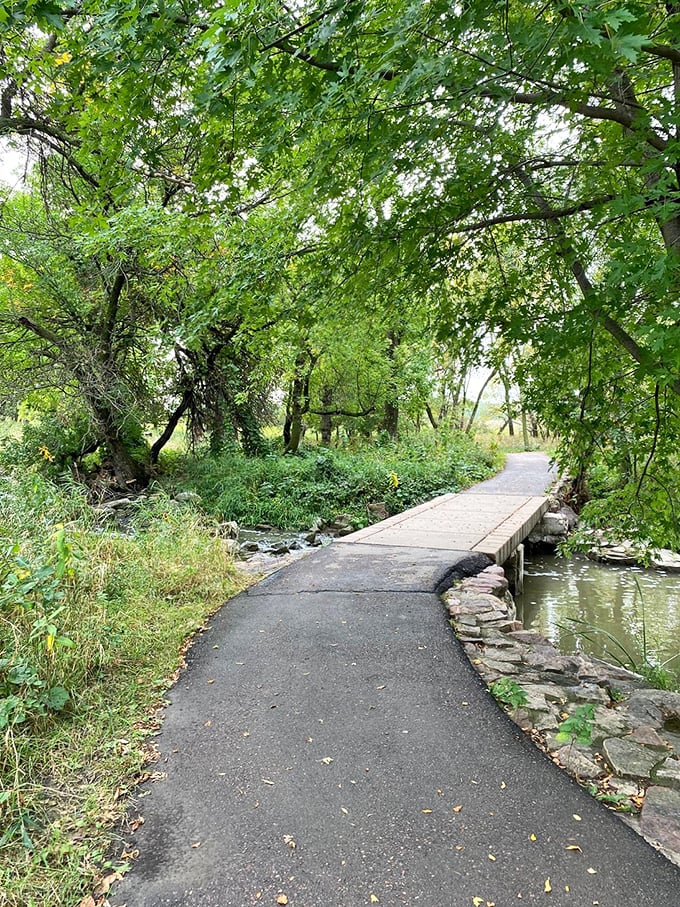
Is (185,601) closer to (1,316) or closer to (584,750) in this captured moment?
(584,750)

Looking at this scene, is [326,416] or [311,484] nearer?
[311,484]

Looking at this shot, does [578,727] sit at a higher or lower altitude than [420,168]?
lower

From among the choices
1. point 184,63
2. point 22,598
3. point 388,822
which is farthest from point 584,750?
point 184,63

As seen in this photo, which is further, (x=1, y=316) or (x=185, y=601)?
(x=1, y=316)

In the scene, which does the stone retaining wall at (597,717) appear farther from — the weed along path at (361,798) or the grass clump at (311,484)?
the grass clump at (311,484)

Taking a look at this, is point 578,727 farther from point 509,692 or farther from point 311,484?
point 311,484

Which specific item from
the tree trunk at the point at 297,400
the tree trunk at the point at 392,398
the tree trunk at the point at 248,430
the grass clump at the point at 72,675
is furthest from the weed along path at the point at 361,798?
the tree trunk at the point at 392,398

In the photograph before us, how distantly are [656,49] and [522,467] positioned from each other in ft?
49.6

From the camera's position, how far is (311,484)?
11.1 m

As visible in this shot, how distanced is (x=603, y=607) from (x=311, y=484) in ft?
19.5

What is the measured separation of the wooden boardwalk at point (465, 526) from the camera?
627cm

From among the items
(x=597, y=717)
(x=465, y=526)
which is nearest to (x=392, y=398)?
(x=465, y=526)

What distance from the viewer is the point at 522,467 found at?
16.5m

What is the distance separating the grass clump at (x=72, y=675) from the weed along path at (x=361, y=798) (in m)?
0.16
